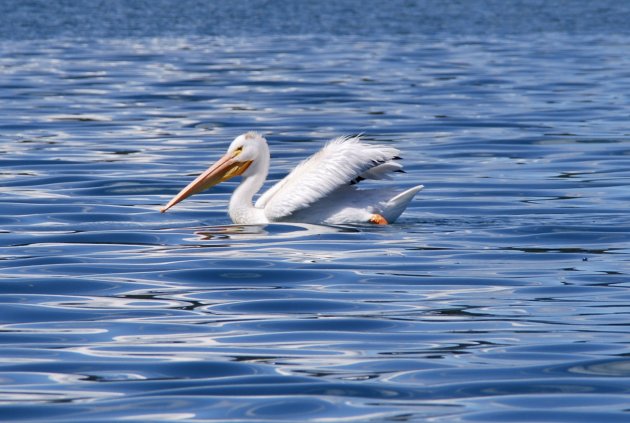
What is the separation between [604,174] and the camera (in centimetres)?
1173

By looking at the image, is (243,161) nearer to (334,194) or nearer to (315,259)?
(334,194)

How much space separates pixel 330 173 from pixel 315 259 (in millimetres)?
1280

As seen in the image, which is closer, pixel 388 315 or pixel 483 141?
pixel 388 315

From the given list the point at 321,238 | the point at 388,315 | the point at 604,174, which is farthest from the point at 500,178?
the point at 388,315

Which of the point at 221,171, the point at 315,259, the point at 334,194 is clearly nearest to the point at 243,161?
the point at 221,171

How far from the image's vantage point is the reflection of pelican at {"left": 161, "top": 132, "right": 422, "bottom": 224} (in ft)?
30.1

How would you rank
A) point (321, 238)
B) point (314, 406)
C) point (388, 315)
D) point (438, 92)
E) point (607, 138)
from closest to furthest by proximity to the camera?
1. point (314, 406)
2. point (388, 315)
3. point (321, 238)
4. point (607, 138)
5. point (438, 92)

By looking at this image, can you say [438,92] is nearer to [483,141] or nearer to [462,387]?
[483,141]

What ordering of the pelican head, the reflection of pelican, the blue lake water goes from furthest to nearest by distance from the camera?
1. the pelican head
2. the reflection of pelican
3. the blue lake water

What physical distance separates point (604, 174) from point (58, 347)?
683 cm

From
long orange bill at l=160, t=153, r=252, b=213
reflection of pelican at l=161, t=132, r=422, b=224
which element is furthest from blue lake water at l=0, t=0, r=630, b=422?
long orange bill at l=160, t=153, r=252, b=213

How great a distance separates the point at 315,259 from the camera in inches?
316

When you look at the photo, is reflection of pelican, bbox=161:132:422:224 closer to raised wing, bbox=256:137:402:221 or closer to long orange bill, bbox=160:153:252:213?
raised wing, bbox=256:137:402:221

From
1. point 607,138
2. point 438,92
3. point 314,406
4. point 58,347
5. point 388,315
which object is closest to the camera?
point 314,406
